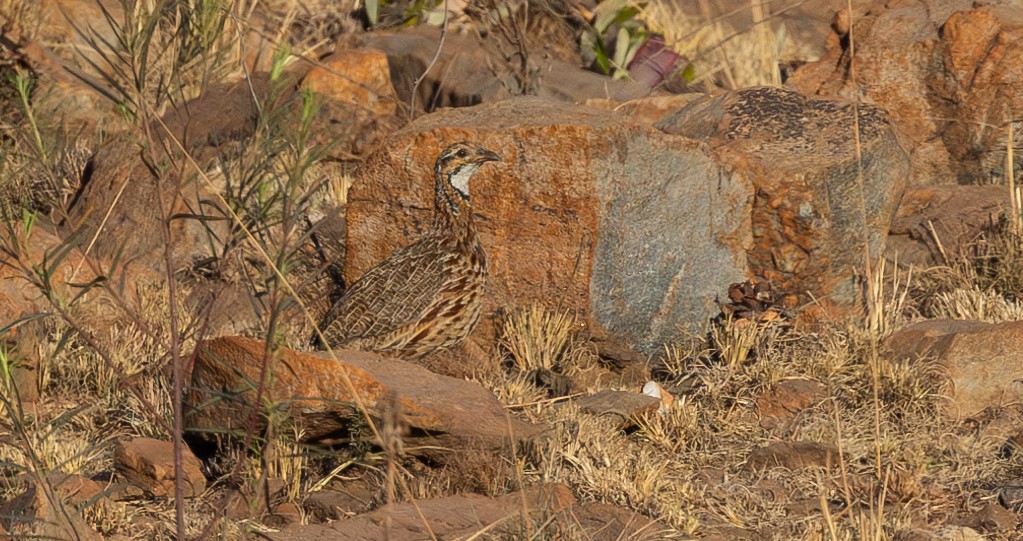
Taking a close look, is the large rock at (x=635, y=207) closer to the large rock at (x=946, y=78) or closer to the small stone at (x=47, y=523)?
the large rock at (x=946, y=78)

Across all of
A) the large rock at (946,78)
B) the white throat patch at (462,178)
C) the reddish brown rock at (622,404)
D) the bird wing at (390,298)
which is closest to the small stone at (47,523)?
the bird wing at (390,298)

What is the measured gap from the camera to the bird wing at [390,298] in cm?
614

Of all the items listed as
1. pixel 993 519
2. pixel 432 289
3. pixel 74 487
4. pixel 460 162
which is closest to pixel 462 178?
pixel 460 162

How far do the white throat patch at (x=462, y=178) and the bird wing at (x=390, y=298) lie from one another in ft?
0.94

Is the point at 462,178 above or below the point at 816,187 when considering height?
above

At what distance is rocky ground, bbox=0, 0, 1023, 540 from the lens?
4.68m

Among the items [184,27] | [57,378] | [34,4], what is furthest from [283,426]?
[34,4]

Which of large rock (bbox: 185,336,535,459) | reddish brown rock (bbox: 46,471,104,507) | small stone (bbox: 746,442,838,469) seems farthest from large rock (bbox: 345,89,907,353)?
reddish brown rock (bbox: 46,471,104,507)

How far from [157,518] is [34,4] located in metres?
7.15

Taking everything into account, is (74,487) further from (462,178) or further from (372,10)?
(372,10)

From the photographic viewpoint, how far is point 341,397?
4957 mm

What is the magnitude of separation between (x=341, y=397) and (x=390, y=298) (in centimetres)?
125

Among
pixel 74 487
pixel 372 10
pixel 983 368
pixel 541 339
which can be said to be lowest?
pixel 983 368

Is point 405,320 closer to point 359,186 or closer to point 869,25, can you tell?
point 359,186
